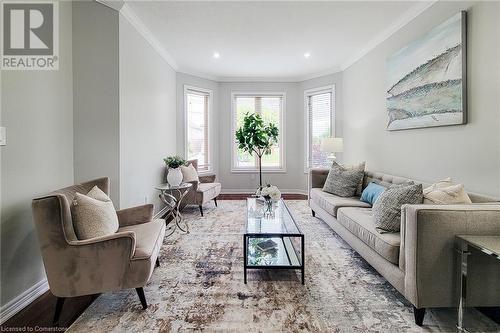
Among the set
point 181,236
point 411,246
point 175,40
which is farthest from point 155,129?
point 411,246

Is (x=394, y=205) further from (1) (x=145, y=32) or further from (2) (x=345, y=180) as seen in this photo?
(1) (x=145, y=32)

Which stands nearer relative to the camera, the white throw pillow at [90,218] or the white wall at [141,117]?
the white throw pillow at [90,218]

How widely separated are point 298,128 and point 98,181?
4919 mm

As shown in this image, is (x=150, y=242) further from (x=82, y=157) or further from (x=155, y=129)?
(x=155, y=129)

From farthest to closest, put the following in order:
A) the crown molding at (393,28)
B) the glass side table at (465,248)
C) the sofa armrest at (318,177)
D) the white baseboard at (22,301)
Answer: the sofa armrest at (318,177)
the crown molding at (393,28)
the white baseboard at (22,301)
the glass side table at (465,248)

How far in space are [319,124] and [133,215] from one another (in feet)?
15.5

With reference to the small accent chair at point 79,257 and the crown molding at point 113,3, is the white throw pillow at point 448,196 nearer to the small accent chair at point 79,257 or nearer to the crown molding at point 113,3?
the small accent chair at point 79,257

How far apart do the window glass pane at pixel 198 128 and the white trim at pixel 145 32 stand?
1.06 m

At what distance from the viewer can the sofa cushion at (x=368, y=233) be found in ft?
6.86

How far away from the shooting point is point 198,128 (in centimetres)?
627

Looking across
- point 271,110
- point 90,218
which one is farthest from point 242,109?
point 90,218

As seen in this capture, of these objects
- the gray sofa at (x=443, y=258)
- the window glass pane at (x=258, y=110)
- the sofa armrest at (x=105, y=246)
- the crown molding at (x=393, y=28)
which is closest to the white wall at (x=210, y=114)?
the window glass pane at (x=258, y=110)

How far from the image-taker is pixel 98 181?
2.59 m

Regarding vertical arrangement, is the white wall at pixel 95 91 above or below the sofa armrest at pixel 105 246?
above
